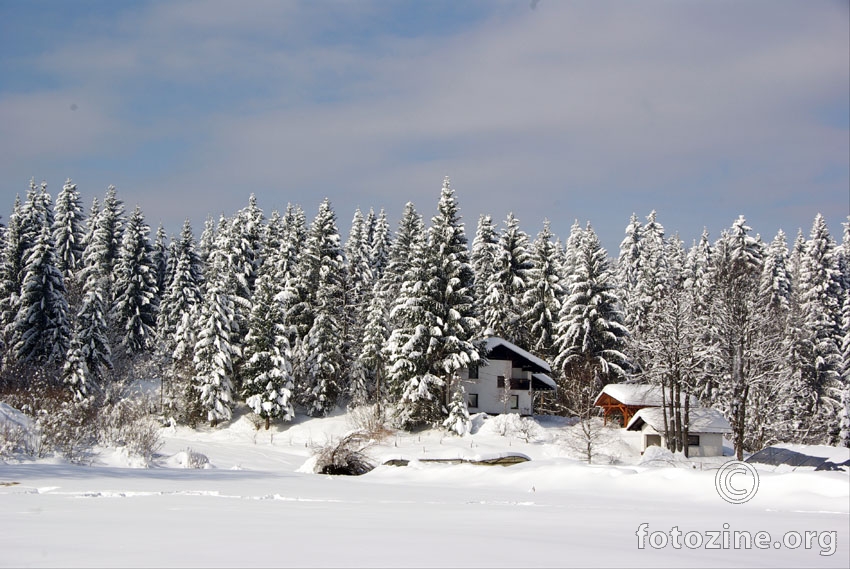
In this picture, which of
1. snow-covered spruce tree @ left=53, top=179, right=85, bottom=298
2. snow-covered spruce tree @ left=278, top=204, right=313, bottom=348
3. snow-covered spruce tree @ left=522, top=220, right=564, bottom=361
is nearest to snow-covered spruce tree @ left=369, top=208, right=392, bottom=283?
snow-covered spruce tree @ left=278, top=204, right=313, bottom=348

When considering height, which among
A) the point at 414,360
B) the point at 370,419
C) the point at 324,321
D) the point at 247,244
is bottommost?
the point at 370,419

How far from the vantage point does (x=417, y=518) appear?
1161 cm

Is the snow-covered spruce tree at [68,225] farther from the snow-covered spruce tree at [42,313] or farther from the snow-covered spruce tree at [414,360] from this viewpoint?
the snow-covered spruce tree at [414,360]

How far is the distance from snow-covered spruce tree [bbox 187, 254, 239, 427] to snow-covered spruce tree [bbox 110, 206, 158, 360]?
910 cm

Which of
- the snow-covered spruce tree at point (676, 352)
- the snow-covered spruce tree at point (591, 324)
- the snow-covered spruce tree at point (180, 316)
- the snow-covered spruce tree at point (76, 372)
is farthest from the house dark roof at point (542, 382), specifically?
the snow-covered spruce tree at point (76, 372)

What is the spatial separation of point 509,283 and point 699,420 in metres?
20.8

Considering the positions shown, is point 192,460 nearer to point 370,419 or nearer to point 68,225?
point 370,419

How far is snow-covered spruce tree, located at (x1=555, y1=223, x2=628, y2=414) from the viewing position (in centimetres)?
5981

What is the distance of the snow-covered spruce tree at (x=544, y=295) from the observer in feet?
210

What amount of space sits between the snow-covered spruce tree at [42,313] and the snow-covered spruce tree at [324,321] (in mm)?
17072

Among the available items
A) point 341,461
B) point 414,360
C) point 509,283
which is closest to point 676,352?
point 414,360

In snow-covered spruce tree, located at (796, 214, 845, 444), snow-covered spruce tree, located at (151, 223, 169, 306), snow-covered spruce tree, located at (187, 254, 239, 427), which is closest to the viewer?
snow-covered spruce tree, located at (796, 214, 845, 444)

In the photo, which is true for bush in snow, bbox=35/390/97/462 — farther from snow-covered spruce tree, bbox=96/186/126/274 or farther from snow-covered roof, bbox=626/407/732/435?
snow-covered spruce tree, bbox=96/186/126/274

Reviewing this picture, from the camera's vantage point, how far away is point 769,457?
31.8 m
